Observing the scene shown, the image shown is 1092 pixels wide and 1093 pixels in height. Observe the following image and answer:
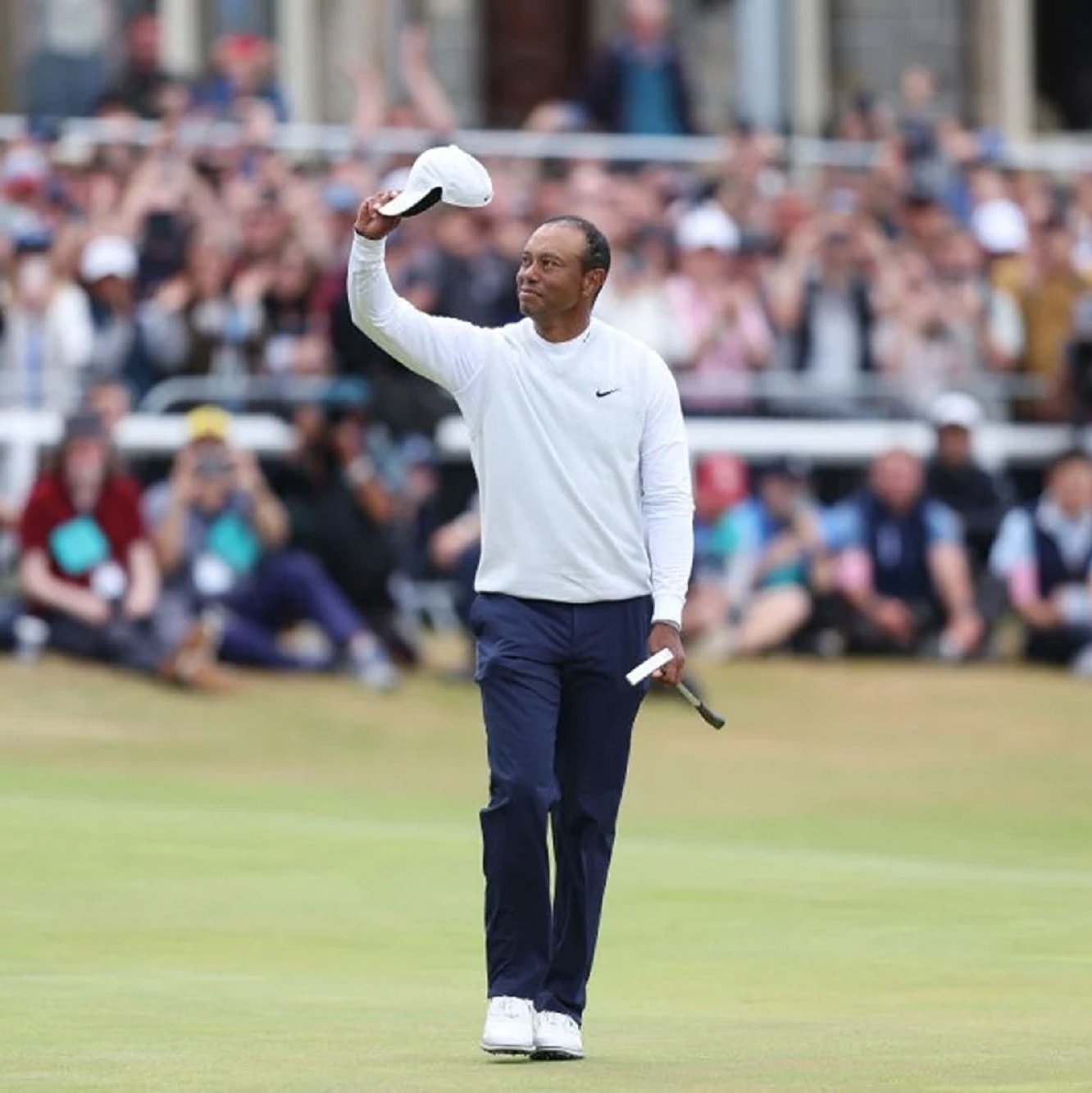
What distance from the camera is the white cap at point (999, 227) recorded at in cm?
2394

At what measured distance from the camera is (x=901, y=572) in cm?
2144

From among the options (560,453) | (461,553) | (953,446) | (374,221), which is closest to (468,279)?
(461,553)

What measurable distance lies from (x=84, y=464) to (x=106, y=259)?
64.3 inches

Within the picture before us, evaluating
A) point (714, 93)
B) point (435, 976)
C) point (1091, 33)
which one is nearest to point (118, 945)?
point (435, 976)

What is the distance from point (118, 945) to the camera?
11.0m

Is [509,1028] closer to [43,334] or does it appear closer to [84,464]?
[84,464]

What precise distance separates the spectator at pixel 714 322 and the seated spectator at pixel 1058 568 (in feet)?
6.42

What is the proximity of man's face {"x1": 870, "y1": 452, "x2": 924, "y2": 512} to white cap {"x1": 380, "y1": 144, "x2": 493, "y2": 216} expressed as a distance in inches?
506

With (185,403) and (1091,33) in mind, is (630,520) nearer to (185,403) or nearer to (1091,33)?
(185,403)

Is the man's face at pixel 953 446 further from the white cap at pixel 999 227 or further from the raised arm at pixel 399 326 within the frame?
the raised arm at pixel 399 326

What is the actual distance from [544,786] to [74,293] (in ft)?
38.6

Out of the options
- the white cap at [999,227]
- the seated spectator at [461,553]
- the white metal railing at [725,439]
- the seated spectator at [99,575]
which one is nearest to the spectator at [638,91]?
the white cap at [999,227]

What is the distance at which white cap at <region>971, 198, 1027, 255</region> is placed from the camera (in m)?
23.9

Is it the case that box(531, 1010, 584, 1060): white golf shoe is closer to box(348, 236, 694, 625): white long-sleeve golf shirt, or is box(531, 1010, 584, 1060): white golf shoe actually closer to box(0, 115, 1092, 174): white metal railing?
box(348, 236, 694, 625): white long-sleeve golf shirt
